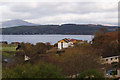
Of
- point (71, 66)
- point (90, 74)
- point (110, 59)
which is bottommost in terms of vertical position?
point (90, 74)

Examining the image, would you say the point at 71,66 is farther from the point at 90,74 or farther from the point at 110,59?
the point at 110,59

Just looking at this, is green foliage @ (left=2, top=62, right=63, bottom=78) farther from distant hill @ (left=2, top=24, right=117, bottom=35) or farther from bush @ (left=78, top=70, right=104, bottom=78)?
distant hill @ (left=2, top=24, right=117, bottom=35)

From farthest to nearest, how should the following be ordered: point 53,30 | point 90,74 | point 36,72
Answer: point 53,30, point 90,74, point 36,72

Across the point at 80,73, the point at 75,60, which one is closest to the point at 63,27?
the point at 75,60

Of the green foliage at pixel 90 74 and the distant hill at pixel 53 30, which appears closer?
the green foliage at pixel 90 74

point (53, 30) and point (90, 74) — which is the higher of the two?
point (53, 30)

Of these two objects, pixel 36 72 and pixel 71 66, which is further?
pixel 71 66

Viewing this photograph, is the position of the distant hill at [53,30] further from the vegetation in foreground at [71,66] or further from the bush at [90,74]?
the bush at [90,74]

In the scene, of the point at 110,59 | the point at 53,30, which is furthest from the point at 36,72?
the point at 53,30

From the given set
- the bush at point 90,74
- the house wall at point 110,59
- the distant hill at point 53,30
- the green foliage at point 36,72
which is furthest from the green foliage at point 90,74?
the distant hill at point 53,30

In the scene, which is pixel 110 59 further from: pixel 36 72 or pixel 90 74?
pixel 36 72

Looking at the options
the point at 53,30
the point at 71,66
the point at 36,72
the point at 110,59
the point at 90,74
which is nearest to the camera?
the point at 36,72
